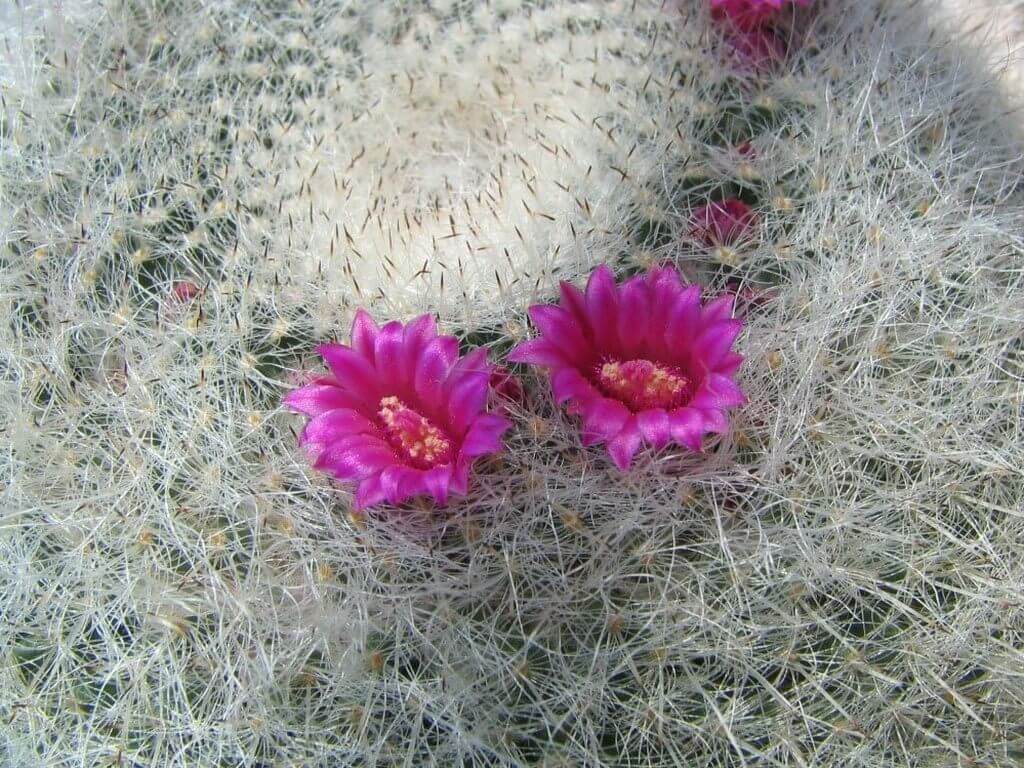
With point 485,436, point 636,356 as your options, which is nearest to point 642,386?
point 636,356

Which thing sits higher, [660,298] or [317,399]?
[660,298]

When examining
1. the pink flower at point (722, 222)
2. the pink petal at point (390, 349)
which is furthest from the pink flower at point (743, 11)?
the pink petal at point (390, 349)

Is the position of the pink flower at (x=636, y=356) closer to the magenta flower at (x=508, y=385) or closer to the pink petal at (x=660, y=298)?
the pink petal at (x=660, y=298)

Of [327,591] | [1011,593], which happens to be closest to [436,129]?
[327,591]

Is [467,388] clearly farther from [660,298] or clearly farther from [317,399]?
[660,298]

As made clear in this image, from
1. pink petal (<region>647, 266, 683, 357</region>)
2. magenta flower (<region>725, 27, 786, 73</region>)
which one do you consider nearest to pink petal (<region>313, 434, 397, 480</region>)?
pink petal (<region>647, 266, 683, 357</region>)

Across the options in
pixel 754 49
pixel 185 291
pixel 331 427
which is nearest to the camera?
pixel 331 427
